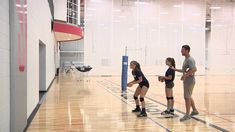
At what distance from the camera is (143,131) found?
5.55 metres

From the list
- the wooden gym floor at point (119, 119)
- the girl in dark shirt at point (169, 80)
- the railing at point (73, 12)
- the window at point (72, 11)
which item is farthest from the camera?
the railing at point (73, 12)

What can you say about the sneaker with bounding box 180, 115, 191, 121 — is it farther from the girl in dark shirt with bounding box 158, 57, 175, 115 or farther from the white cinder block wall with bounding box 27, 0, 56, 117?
the white cinder block wall with bounding box 27, 0, 56, 117

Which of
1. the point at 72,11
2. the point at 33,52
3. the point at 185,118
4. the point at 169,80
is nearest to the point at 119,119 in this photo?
the point at 185,118

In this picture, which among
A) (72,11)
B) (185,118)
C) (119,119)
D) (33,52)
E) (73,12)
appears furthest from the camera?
(73,12)

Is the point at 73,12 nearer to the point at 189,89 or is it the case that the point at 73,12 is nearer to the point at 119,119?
the point at 119,119

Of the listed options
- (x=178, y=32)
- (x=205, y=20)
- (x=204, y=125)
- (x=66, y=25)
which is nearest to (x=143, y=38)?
(x=178, y=32)

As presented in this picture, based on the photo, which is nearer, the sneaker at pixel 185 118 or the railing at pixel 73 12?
the sneaker at pixel 185 118
